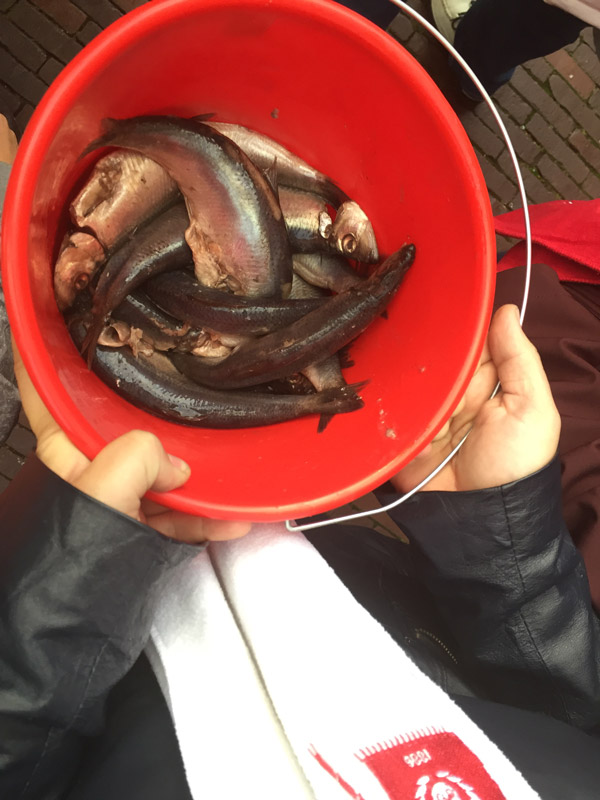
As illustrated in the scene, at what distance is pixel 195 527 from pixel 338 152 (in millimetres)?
893

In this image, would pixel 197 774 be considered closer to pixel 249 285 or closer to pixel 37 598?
pixel 37 598

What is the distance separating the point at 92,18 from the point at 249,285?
4.43ft

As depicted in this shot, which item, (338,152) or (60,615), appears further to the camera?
(338,152)

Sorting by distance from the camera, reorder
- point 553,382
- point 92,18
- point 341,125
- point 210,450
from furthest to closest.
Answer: point 92,18
point 553,382
point 341,125
point 210,450

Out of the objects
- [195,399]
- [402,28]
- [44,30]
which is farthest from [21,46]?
[195,399]

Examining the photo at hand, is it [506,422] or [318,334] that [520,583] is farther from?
[318,334]

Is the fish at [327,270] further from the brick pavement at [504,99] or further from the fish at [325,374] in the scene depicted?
the brick pavement at [504,99]

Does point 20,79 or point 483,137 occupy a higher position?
point 483,137

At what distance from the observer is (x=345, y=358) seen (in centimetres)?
131

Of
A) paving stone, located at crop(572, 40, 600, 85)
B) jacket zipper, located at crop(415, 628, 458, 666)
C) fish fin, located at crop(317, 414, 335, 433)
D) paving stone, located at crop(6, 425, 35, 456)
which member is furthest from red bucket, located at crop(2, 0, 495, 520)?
paving stone, located at crop(572, 40, 600, 85)

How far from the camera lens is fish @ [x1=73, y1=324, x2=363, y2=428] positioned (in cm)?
111

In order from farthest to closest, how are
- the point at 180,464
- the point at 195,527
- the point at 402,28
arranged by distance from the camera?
the point at 402,28 < the point at 195,527 < the point at 180,464

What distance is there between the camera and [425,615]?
1284mm

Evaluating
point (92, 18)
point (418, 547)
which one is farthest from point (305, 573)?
point (92, 18)
